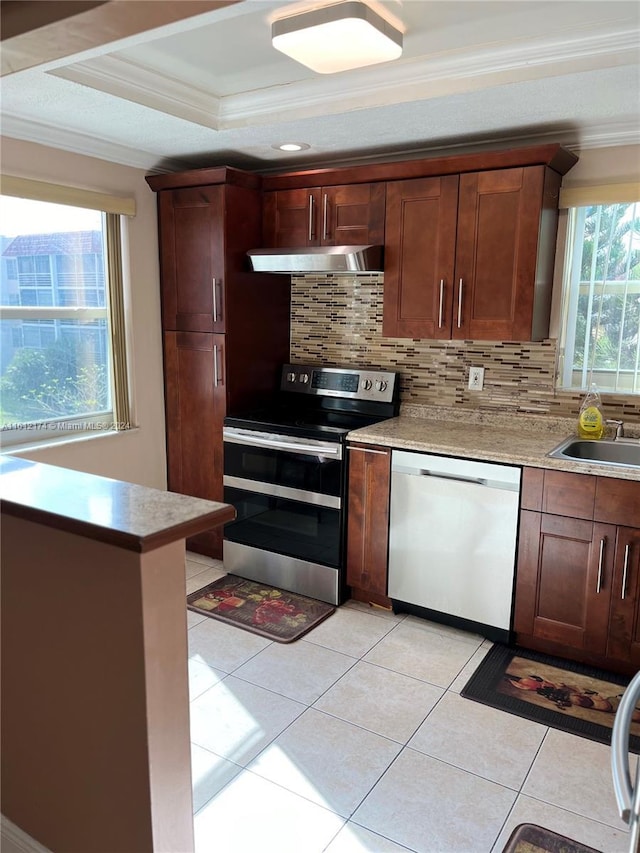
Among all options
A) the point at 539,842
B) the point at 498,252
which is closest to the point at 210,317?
the point at 498,252

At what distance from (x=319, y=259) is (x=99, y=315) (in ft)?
3.93

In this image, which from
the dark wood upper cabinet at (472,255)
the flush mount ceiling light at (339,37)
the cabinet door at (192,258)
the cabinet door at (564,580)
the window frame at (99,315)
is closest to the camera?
the flush mount ceiling light at (339,37)

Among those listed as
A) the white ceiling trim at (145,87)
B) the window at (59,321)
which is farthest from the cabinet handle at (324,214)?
the window at (59,321)

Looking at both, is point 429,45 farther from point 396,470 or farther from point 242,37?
point 396,470

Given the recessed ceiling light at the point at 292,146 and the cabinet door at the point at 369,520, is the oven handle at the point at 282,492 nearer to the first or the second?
the cabinet door at the point at 369,520

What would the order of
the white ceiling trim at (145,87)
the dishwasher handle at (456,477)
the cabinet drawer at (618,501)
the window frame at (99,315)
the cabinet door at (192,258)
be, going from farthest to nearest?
the cabinet door at (192,258) < the window frame at (99,315) < the dishwasher handle at (456,477) < the cabinet drawer at (618,501) < the white ceiling trim at (145,87)

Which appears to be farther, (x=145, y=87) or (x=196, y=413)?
(x=196, y=413)

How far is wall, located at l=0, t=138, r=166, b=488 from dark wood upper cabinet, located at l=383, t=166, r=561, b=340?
4.48ft

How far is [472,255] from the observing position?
2.96 m

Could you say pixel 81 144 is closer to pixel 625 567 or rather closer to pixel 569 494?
pixel 569 494

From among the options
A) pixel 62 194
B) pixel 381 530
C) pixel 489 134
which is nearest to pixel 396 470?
pixel 381 530

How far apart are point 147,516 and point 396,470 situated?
1783 mm

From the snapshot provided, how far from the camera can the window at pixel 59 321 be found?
3020 mm

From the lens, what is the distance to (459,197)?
2.95m
